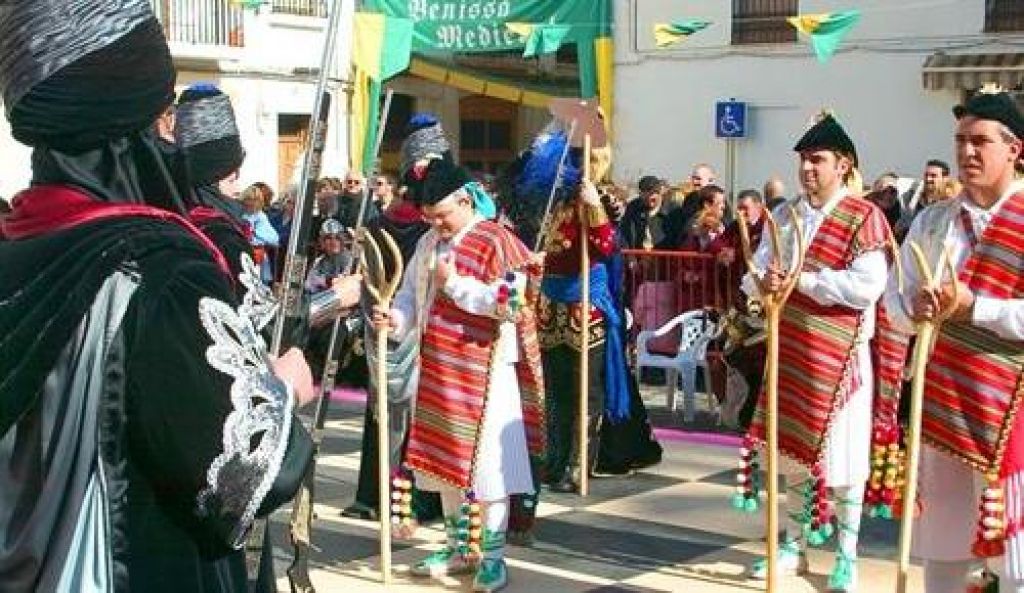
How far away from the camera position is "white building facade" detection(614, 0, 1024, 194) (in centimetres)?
1788

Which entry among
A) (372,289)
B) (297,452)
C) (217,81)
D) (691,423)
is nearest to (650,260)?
(691,423)

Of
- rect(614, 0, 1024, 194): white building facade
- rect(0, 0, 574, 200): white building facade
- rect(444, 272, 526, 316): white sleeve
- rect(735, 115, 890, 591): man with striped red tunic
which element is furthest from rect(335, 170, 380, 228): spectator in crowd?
rect(0, 0, 574, 200): white building facade

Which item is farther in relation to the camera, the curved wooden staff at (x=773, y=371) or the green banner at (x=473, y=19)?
the green banner at (x=473, y=19)

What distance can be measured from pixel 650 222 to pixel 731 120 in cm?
863

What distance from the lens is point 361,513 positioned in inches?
269

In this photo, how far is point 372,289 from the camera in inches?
211

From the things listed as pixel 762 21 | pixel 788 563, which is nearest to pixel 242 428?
pixel 788 563

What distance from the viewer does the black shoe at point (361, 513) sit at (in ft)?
22.4

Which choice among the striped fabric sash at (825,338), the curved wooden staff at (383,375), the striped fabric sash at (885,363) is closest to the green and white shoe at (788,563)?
the striped fabric sash at (825,338)

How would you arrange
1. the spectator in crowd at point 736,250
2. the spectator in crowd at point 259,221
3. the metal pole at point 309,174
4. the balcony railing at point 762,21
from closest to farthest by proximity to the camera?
the metal pole at point 309,174, the spectator in crowd at point 736,250, the spectator in crowd at point 259,221, the balcony railing at point 762,21

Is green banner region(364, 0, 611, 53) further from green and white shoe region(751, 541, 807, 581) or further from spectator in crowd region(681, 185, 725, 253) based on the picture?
green and white shoe region(751, 541, 807, 581)

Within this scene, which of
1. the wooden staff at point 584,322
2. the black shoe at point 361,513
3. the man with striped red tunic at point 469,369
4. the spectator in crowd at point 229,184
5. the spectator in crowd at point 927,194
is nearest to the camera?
the spectator in crowd at point 229,184

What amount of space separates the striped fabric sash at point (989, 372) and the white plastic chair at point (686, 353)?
519 cm

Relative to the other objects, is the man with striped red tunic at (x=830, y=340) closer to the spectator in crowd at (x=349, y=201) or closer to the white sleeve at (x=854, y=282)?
the white sleeve at (x=854, y=282)
